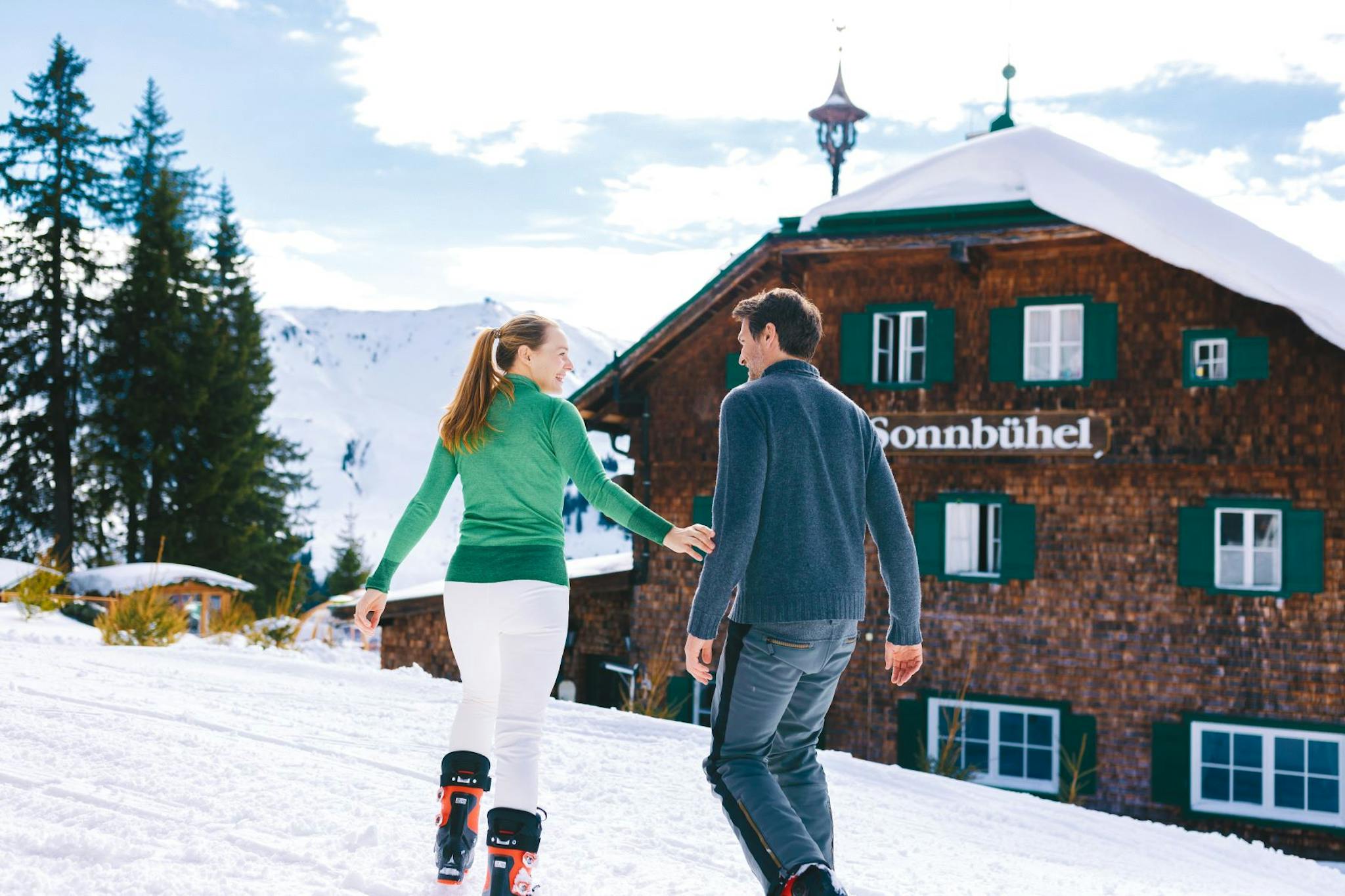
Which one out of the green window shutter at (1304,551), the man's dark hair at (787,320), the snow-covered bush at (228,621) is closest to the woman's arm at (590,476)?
the man's dark hair at (787,320)

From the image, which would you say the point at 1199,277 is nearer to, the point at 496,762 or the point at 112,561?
the point at 496,762

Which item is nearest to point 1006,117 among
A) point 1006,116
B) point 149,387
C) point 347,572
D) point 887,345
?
point 1006,116

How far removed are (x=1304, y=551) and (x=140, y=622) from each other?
13732mm

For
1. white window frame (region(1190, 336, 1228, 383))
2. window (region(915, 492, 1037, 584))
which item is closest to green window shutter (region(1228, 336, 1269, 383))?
white window frame (region(1190, 336, 1228, 383))

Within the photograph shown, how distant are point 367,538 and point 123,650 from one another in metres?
111

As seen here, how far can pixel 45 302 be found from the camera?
2828cm

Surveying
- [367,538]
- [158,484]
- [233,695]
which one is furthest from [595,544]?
[233,695]

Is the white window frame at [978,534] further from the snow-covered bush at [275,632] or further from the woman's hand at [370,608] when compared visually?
the woman's hand at [370,608]

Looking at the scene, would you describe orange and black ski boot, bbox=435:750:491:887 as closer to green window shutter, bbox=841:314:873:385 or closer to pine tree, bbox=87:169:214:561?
green window shutter, bbox=841:314:873:385

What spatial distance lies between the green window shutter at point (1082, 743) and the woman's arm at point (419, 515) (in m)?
13.2

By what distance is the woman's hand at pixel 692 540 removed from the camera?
353 cm

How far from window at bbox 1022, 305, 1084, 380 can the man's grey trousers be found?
42.6 ft

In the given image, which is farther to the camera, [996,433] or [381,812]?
[996,433]

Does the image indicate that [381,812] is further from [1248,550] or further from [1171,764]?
[1248,550]
